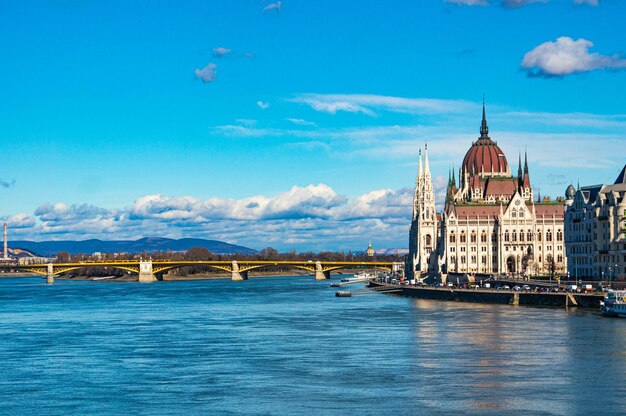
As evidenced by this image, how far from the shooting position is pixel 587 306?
108 m

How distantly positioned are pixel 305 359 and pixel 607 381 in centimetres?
1902

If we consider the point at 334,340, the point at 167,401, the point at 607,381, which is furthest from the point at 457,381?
the point at 334,340

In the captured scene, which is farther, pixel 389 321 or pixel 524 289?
pixel 524 289

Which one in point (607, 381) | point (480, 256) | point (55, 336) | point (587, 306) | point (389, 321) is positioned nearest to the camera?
point (607, 381)

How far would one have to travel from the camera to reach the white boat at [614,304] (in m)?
95.1

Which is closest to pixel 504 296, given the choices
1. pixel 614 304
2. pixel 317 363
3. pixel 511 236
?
pixel 614 304

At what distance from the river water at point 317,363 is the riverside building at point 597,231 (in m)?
26.4

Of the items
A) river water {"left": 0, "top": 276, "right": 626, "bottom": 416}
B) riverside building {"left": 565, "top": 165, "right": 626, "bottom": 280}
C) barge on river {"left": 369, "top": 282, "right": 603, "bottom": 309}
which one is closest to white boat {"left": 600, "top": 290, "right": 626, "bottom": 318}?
river water {"left": 0, "top": 276, "right": 626, "bottom": 416}

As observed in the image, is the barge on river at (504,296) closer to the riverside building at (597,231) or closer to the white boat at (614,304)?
the white boat at (614,304)

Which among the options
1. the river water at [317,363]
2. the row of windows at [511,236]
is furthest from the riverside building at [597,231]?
the row of windows at [511,236]

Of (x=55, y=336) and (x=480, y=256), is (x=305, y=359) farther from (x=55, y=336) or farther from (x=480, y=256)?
(x=480, y=256)

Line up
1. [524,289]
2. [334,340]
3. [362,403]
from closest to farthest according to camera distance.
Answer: [362,403]
[334,340]
[524,289]

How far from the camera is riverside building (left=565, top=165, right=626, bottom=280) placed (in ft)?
425

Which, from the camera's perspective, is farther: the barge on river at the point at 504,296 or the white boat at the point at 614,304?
the barge on river at the point at 504,296
